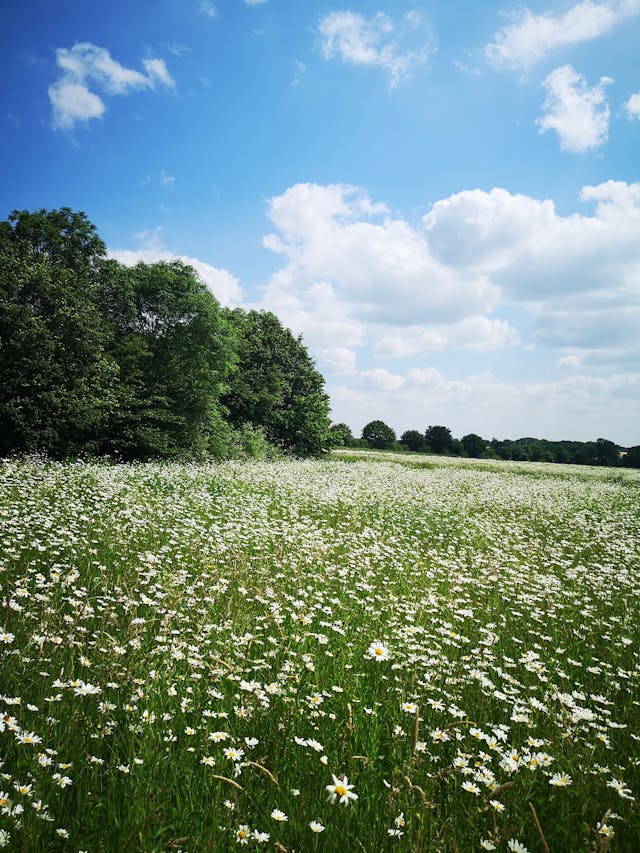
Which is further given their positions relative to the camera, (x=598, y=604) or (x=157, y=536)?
(x=157, y=536)

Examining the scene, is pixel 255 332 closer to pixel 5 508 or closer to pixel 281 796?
pixel 5 508

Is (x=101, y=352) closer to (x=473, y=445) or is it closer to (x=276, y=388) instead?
(x=276, y=388)

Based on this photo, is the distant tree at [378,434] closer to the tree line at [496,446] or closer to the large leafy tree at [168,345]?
the tree line at [496,446]

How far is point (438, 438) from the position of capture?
99.7 metres

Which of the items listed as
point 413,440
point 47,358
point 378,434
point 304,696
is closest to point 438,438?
point 413,440

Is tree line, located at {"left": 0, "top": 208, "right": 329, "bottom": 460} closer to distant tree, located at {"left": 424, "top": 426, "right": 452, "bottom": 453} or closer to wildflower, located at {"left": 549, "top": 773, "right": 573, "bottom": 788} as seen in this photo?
wildflower, located at {"left": 549, "top": 773, "right": 573, "bottom": 788}

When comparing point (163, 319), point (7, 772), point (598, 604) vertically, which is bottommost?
point (598, 604)

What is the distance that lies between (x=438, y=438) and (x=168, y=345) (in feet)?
271

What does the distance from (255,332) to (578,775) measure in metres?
40.6

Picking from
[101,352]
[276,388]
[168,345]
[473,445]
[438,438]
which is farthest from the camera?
[438,438]

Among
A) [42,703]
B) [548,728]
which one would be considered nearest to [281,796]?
[42,703]

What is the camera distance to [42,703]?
312cm

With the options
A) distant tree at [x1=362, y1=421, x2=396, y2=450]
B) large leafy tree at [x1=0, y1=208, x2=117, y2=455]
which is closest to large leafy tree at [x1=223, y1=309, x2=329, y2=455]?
large leafy tree at [x1=0, y1=208, x2=117, y2=455]

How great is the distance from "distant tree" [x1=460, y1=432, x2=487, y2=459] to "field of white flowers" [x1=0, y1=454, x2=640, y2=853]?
84.4 m
